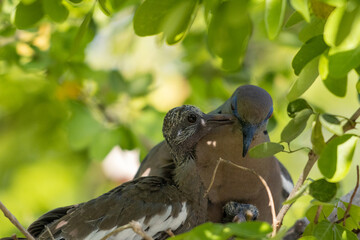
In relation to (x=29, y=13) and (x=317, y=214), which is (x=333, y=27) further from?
(x=29, y=13)

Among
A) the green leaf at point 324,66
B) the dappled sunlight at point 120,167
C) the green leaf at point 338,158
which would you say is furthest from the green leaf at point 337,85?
the dappled sunlight at point 120,167

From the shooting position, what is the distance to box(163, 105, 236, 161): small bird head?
2896 mm

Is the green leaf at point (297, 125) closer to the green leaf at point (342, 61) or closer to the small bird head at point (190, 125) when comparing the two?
the green leaf at point (342, 61)

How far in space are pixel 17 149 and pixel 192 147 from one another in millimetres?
1929

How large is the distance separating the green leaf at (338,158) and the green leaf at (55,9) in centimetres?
108

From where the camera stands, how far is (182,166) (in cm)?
288

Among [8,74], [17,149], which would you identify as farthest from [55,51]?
[17,149]

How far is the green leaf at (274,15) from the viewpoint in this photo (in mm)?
1625

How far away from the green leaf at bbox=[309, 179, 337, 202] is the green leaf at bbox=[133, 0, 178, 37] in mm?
694

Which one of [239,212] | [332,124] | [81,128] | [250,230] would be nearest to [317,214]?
[332,124]

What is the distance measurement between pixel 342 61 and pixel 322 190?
42cm

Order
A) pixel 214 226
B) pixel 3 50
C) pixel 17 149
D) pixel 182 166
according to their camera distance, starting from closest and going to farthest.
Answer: pixel 214 226
pixel 182 166
pixel 3 50
pixel 17 149

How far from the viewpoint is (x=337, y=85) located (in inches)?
73.0

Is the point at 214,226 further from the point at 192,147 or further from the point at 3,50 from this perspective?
the point at 3,50
